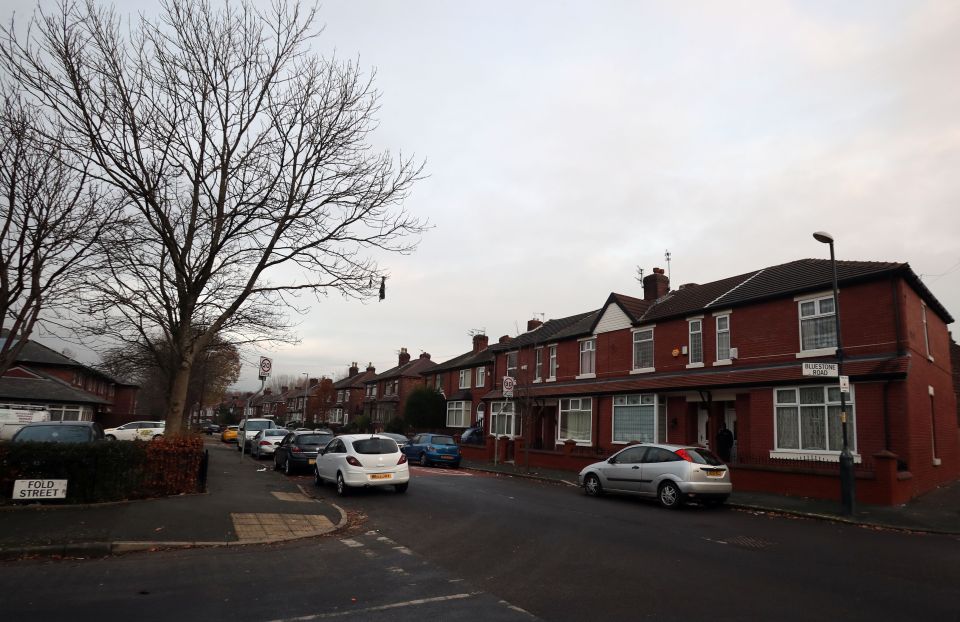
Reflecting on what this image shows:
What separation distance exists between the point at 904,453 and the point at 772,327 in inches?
215

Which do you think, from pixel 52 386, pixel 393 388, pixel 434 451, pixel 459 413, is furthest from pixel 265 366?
pixel 393 388

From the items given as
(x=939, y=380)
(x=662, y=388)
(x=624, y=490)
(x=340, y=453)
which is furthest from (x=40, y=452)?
(x=939, y=380)

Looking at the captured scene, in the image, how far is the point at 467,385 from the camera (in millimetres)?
42688

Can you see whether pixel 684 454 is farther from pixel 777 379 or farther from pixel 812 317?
pixel 812 317

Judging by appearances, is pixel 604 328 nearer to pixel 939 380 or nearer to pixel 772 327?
pixel 772 327

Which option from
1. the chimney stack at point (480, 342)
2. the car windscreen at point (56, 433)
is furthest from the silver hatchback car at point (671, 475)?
the chimney stack at point (480, 342)

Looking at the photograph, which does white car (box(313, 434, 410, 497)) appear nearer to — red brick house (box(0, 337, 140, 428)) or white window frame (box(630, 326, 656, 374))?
white window frame (box(630, 326, 656, 374))

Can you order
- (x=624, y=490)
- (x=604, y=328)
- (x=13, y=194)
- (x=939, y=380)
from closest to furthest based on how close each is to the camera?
(x=13, y=194) < (x=624, y=490) < (x=939, y=380) < (x=604, y=328)

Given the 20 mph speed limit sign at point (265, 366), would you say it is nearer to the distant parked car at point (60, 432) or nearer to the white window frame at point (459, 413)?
the distant parked car at point (60, 432)

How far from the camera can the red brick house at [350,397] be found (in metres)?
65.5

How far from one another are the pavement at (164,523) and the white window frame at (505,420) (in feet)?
63.8

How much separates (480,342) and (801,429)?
3116cm

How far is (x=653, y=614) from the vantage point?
19.3 ft

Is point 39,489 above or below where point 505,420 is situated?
below
